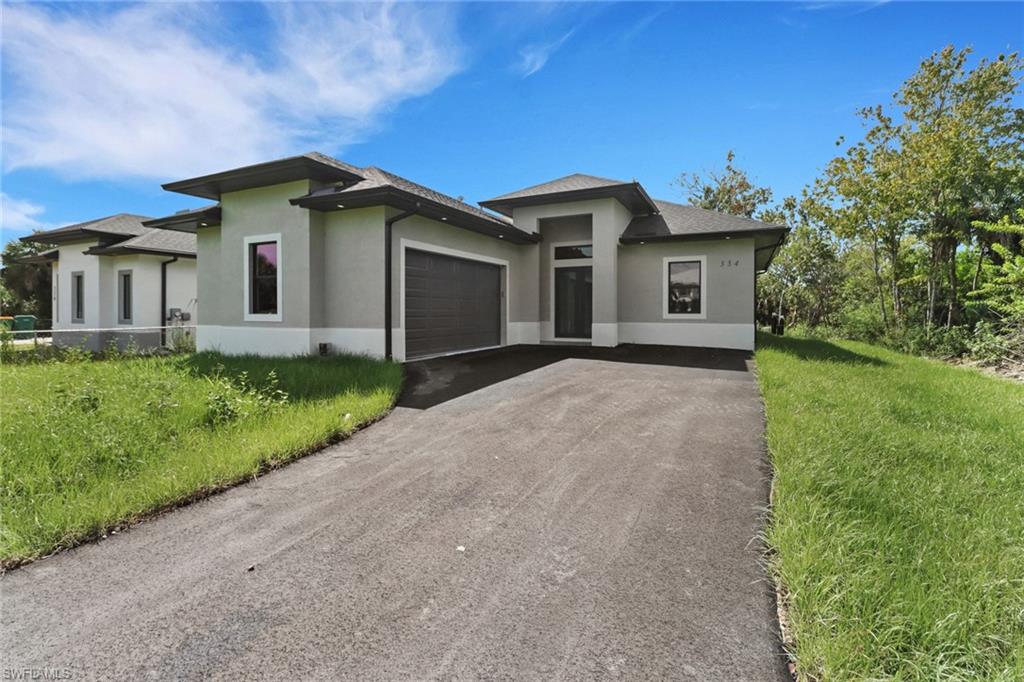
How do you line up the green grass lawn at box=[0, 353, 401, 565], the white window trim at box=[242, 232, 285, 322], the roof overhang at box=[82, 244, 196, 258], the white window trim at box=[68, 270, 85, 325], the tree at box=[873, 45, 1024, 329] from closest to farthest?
the green grass lawn at box=[0, 353, 401, 565]
the white window trim at box=[242, 232, 285, 322]
the tree at box=[873, 45, 1024, 329]
the roof overhang at box=[82, 244, 196, 258]
the white window trim at box=[68, 270, 85, 325]

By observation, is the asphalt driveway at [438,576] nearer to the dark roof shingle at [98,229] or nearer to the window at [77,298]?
the dark roof shingle at [98,229]

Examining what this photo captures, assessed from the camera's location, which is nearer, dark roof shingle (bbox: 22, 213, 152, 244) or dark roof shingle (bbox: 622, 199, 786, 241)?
dark roof shingle (bbox: 622, 199, 786, 241)

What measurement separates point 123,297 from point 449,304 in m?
12.7

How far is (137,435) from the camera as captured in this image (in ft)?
14.4

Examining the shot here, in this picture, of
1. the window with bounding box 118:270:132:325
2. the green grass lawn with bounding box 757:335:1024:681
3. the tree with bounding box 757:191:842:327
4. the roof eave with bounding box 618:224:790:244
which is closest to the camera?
the green grass lawn with bounding box 757:335:1024:681

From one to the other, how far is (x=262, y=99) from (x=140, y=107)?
7.35ft

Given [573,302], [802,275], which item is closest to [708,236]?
[573,302]

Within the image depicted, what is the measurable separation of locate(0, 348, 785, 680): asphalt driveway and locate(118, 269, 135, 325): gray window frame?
623 inches

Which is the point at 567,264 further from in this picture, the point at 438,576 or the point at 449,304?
the point at 438,576

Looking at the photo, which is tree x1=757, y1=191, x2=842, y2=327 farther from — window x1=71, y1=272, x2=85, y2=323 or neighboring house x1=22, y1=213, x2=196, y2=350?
window x1=71, y1=272, x2=85, y2=323

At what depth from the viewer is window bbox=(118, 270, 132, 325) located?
1589 cm

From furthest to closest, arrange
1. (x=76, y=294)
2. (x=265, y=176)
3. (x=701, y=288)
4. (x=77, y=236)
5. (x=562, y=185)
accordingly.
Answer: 1. (x=76, y=294)
2. (x=77, y=236)
3. (x=562, y=185)
4. (x=701, y=288)
5. (x=265, y=176)

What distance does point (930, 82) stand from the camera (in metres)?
14.0

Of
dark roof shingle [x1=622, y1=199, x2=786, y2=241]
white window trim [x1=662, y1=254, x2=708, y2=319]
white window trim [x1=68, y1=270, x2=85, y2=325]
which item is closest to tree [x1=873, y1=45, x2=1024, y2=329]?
dark roof shingle [x1=622, y1=199, x2=786, y2=241]
